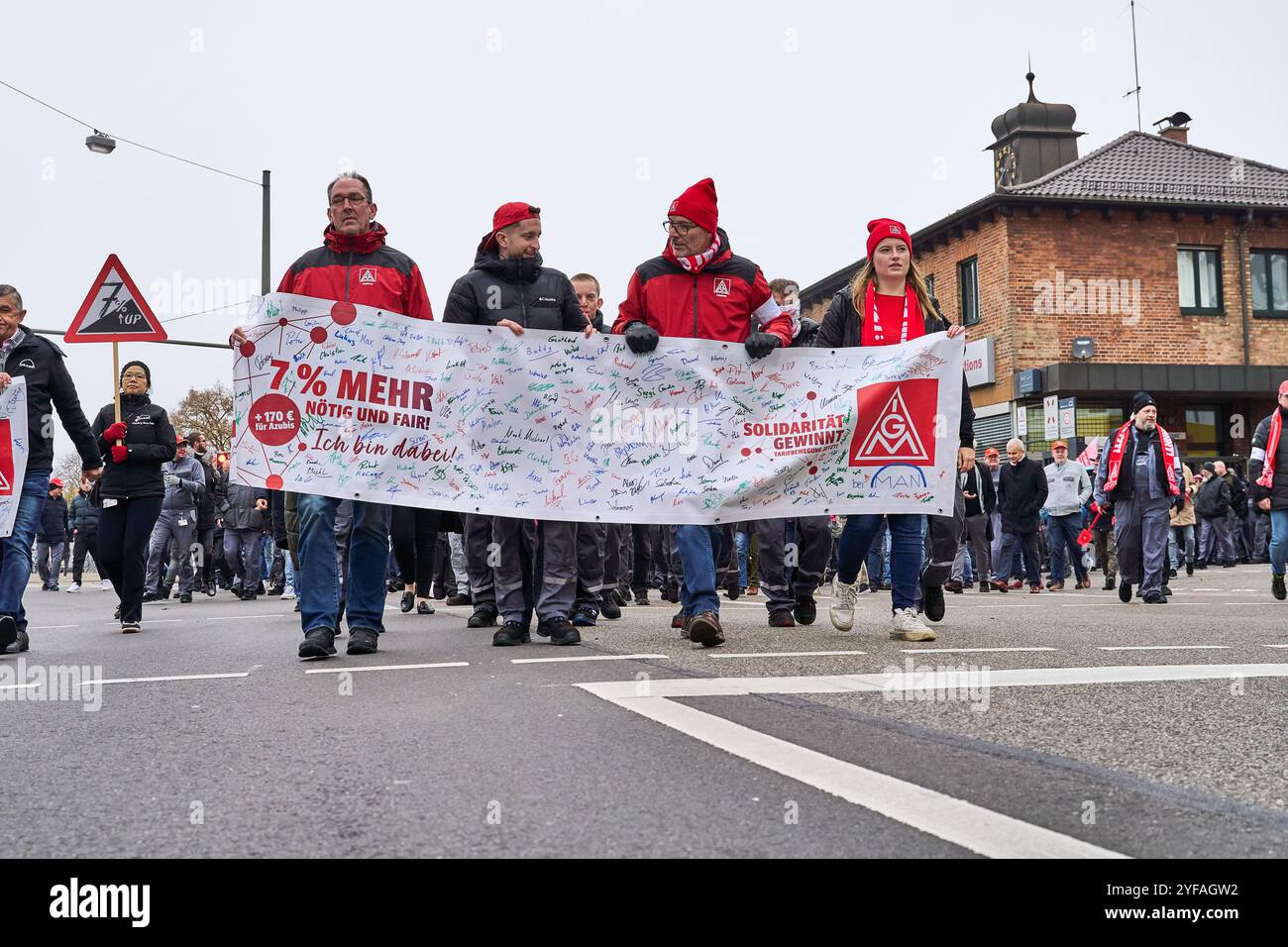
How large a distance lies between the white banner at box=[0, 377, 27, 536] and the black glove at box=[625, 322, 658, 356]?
388 centimetres

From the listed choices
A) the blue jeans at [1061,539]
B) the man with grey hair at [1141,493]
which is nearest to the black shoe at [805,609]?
the man with grey hair at [1141,493]

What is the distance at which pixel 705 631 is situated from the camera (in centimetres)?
666

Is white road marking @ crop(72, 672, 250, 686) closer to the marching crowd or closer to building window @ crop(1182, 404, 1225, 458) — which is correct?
the marching crowd

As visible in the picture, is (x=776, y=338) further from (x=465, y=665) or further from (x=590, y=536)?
(x=465, y=665)

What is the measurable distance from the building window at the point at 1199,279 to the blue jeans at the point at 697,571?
1087 inches

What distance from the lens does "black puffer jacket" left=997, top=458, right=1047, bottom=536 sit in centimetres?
1720

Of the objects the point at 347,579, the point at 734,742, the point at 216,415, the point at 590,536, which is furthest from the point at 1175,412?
the point at 216,415

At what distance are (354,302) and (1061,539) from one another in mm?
13130

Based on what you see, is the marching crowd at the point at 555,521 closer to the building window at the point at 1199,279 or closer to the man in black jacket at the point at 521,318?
the man in black jacket at the point at 521,318

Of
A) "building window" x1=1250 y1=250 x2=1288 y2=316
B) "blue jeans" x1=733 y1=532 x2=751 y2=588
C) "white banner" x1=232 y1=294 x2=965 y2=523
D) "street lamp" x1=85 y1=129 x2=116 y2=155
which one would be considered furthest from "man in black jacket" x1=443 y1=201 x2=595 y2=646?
"building window" x1=1250 y1=250 x2=1288 y2=316

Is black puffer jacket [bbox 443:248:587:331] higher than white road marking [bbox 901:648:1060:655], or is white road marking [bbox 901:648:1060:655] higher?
black puffer jacket [bbox 443:248:587:331]

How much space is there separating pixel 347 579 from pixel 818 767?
417 centimetres

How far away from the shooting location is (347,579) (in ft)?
23.4

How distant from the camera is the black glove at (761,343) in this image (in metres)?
7.39
